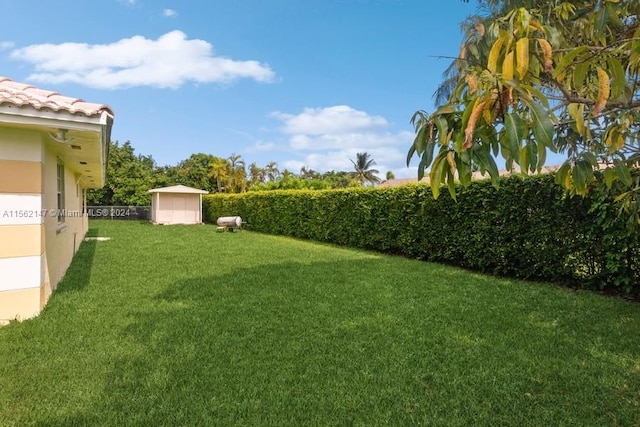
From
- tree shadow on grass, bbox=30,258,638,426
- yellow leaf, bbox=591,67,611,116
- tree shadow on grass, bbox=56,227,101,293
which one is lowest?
tree shadow on grass, bbox=30,258,638,426

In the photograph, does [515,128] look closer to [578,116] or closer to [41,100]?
[578,116]

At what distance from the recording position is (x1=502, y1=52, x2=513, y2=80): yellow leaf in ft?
4.65

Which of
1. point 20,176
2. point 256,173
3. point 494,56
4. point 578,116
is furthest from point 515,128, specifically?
point 256,173

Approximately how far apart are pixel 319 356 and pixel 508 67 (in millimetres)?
3563

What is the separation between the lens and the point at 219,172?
1674 inches

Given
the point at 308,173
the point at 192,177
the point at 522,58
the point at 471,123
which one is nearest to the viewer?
the point at 471,123

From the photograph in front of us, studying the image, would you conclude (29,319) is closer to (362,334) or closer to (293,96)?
(362,334)

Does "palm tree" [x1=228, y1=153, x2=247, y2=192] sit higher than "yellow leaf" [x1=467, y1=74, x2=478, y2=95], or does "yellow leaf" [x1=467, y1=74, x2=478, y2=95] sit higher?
"palm tree" [x1=228, y1=153, x2=247, y2=192]

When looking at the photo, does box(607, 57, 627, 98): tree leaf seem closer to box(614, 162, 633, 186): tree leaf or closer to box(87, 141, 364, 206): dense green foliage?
box(614, 162, 633, 186): tree leaf

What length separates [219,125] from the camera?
2009cm

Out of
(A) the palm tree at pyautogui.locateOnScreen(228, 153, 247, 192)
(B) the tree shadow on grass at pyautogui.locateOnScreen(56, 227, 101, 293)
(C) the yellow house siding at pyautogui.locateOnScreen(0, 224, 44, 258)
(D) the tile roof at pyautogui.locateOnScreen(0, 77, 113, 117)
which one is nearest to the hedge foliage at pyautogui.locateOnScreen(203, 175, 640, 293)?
(D) the tile roof at pyautogui.locateOnScreen(0, 77, 113, 117)

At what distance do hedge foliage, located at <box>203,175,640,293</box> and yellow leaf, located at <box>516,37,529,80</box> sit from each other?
22.0 feet

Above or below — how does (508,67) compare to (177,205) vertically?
above

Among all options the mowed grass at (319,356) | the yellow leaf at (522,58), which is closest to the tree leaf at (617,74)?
the yellow leaf at (522,58)
